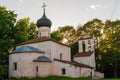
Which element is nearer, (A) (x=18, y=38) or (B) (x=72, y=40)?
(A) (x=18, y=38)

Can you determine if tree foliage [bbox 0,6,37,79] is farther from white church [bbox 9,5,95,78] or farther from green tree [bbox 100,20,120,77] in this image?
green tree [bbox 100,20,120,77]

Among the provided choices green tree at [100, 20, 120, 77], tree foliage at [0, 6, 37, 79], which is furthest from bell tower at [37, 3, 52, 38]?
green tree at [100, 20, 120, 77]

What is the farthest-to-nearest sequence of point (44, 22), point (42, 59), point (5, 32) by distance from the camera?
point (5, 32) → point (44, 22) → point (42, 59)

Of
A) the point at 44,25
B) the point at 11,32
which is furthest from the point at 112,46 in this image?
the point at 11,32

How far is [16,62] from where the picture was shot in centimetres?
3709

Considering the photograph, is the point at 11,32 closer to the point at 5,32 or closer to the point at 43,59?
the point at 5,32

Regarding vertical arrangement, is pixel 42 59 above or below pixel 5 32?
below

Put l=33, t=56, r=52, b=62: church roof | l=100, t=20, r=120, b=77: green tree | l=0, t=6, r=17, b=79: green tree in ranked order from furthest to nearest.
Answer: l=100, t=20, r=120, b=77: green tree
l=0, t=6, r=17, b=79: green tree
l=33, t=56, r=52, b=62: church roof

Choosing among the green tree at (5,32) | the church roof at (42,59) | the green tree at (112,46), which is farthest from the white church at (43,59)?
the green tree at (112,46)

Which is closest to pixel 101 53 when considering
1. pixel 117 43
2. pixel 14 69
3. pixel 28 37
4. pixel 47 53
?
pixel 117 43

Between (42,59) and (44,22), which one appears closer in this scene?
(42,59)

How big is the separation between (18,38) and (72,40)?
62.7 ft

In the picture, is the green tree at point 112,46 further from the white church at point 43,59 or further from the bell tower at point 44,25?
the bell tower at point 44,25

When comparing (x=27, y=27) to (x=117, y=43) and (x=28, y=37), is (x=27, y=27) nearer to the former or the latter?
(x=28, y=37)
